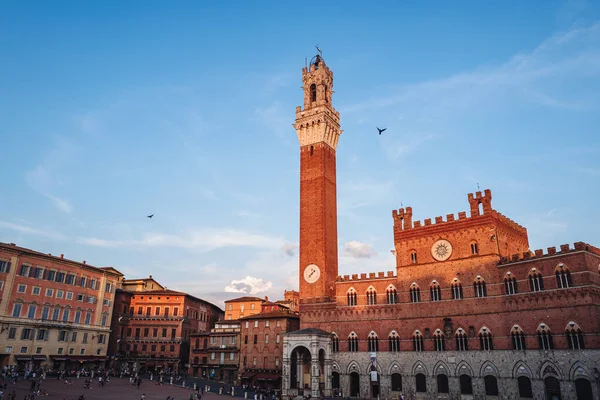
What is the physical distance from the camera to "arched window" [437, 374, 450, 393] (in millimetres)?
46562

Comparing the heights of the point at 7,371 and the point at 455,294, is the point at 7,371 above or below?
below

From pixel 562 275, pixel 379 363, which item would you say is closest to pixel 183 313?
pixel 379 363

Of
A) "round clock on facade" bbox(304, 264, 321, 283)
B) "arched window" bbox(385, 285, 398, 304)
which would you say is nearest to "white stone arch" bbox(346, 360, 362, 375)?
"arched window" bbox(385, 285, 398, 304)

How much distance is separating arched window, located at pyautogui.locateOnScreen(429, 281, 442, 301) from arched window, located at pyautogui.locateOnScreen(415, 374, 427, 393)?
8.11 m

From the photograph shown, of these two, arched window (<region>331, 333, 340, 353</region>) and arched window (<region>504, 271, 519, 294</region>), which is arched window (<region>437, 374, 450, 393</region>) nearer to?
arched window (<region>504, 271, 519, 294</region>)

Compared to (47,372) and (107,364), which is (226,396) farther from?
(107,364)

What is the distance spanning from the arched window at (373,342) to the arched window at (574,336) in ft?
63.3

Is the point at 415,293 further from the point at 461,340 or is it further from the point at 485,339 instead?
the point at 485,339

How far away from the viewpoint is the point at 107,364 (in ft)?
223

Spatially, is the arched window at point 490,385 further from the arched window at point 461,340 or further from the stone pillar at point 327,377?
the stone pillar at point 327,377

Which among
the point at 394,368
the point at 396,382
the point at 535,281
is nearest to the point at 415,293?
the point at 394,368

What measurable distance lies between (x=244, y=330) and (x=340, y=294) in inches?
653

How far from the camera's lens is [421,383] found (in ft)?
158

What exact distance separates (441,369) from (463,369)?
228cm
